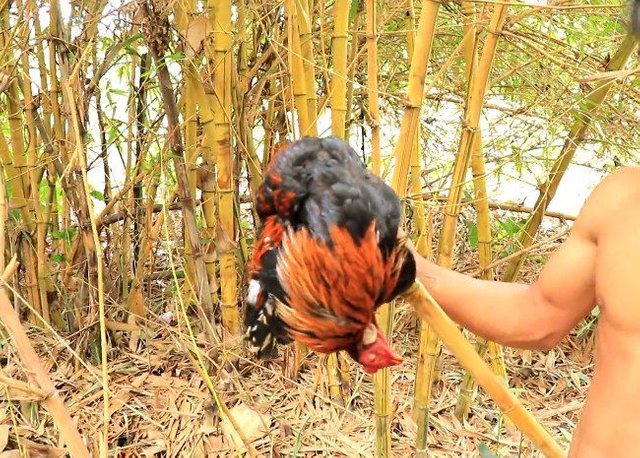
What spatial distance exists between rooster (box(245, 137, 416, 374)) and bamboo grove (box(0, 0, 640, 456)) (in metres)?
0.31

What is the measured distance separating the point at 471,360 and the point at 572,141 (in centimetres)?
87

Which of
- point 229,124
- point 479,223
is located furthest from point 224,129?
point 479,223

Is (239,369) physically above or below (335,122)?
below

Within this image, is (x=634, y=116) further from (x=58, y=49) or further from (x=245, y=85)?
(x=58, y=49)

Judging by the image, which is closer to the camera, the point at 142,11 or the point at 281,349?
the point at 142,11

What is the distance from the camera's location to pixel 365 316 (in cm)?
56

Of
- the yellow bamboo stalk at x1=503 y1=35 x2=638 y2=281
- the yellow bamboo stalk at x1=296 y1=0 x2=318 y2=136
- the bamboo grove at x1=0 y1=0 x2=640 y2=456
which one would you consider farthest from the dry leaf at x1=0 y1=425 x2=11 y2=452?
the yellow bamboo stalk at x1=503 y1=35 x2=638 y2=281

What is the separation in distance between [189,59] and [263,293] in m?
0.67

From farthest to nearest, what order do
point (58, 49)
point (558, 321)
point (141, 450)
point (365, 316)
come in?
point (141, 450) → point (58, 49) → point (558, 321) → point (365, 316)

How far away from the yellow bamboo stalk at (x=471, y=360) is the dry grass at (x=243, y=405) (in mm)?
689

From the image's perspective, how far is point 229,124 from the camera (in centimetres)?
125

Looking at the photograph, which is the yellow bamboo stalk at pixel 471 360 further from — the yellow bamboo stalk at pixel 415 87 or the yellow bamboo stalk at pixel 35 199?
the yellow bamboo stalk at pixel 35 199

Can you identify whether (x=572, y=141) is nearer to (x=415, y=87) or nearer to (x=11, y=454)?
(x=415, y=87)

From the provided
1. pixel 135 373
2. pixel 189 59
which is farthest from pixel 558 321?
pixel 135 373
